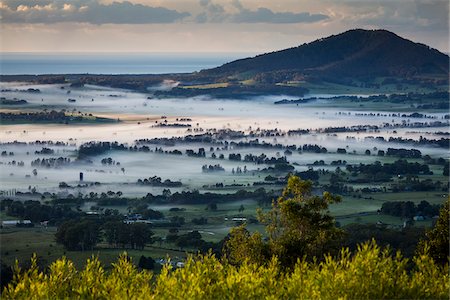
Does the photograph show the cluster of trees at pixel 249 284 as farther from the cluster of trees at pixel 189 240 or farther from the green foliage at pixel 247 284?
the cluster of trees at pixel 189 240

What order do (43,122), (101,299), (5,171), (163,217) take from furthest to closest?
(43,122) → (5,171) → (163,217) → (101,299)

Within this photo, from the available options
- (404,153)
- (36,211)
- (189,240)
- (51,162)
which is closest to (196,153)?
(51,162)

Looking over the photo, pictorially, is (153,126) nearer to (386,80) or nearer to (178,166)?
(178,166)

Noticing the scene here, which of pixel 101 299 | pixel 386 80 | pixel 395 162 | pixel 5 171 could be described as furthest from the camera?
pixel 386 80

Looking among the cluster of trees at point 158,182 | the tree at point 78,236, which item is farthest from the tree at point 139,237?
the cluster of trees at point 158,182

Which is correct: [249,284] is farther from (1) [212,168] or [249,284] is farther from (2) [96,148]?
(2) [96,148]

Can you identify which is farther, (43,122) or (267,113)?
(267,113)

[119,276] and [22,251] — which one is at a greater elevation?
[119,276]

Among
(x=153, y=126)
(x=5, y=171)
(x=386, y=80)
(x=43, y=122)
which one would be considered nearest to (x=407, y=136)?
(x=153, y=126)
